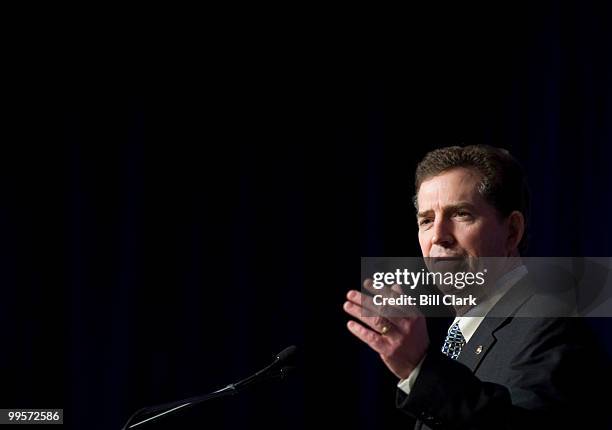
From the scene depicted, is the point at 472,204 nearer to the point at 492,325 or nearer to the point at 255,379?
the point at 492,325

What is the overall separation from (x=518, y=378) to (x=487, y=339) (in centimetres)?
18

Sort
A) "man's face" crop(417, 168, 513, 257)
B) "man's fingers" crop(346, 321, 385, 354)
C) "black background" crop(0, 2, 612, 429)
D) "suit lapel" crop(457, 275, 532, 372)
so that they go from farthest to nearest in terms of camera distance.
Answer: "black background" crop(0, 2, 612, 429)
"man's face" crop(417, 168, 513, 257)
"suit lapel" crop(457, 275, 532, 372)
"man's fingers" crop(346, 321, 385, 354)

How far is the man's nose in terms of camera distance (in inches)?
60.7

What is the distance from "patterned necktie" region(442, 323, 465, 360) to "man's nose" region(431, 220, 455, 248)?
0.66 ft

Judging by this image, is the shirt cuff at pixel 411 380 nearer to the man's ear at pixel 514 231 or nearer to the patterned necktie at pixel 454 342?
the patterned necktie at pixel 454 342

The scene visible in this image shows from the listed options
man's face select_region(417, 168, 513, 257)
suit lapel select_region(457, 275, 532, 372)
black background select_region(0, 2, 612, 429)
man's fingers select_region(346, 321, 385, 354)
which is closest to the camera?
man's fingers select_region(346, 321, 385, 354)

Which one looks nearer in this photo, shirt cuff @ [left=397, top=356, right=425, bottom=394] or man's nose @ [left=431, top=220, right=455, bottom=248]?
shirt cuff @ [left=397, top=356, right=425, bottom=394]

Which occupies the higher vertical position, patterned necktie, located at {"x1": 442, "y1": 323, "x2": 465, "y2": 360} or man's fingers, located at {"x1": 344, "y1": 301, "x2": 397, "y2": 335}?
man's fingers, located at {"x1": 344, "y1": 301, "x2": 397, "y2": 335}

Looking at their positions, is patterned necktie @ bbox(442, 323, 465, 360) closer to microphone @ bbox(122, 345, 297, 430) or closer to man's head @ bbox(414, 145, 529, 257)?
man's head @ bbox(414, 145, 529, 257)

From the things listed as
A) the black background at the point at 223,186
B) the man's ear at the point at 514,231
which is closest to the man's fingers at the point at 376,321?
the man's ear at the point at 514,231

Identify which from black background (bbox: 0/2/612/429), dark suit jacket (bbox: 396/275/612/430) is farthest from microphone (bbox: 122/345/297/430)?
black background (bbox: 0/2/612/429)

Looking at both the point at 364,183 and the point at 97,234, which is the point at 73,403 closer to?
the point at 97,234

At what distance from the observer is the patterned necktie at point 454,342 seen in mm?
1573

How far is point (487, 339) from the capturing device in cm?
143
